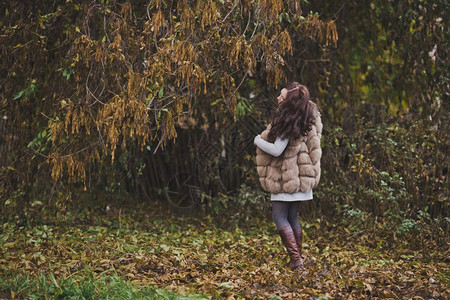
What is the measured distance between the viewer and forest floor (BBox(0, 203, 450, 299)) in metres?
4.94

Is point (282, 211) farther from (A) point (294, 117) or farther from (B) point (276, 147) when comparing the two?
(A) point (294, 117)

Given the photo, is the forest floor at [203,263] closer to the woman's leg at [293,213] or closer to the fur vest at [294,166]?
the woman's leg at [293,213]

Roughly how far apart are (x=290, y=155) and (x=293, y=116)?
356 millimetres

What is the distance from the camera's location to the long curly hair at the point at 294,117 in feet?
18.8

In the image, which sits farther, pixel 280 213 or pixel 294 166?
pixel 280 213

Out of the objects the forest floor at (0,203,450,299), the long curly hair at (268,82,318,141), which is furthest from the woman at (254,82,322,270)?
the forest floor at (0,203,450,299)

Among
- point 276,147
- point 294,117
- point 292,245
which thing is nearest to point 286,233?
point 292,245

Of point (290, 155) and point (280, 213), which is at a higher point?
point (290, 155)

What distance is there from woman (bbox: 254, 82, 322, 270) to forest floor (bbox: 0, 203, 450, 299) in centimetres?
50

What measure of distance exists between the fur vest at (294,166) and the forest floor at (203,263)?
744mm

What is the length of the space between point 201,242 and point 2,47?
309cm

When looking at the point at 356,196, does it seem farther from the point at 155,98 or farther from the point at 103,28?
the point at 103,28

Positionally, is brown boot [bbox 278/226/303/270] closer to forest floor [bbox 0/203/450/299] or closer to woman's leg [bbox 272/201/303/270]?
woman's leg [bbox 272/201/303/270]

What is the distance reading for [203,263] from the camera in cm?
597
